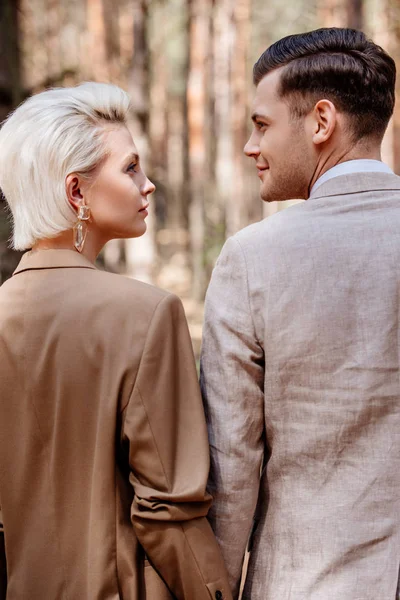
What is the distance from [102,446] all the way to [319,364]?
58cm

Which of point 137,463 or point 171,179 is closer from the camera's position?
point 137,463

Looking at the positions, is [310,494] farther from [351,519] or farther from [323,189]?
[323,189]

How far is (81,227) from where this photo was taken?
7.75 ft

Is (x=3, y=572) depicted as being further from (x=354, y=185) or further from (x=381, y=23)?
(x=381, y=23)

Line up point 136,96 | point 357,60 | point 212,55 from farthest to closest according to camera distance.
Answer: point 212,55 → point 136,96 → point 357,60

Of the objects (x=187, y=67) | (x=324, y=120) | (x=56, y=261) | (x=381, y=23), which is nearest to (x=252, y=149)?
(x=324, y=120)

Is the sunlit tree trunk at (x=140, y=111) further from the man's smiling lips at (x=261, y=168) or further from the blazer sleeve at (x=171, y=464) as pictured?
the blazer sleeve at (x=171, y=464)

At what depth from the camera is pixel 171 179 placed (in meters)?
33.4

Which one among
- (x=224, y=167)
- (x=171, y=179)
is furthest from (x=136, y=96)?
(x=171, y=179)

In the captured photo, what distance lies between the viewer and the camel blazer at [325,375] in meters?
2.16

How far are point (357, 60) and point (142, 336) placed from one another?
0.96 meters

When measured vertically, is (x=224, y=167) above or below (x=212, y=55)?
below

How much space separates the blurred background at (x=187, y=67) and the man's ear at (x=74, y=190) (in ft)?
20.8

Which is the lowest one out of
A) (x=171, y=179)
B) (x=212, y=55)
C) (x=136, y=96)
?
(x=171, y=179)
